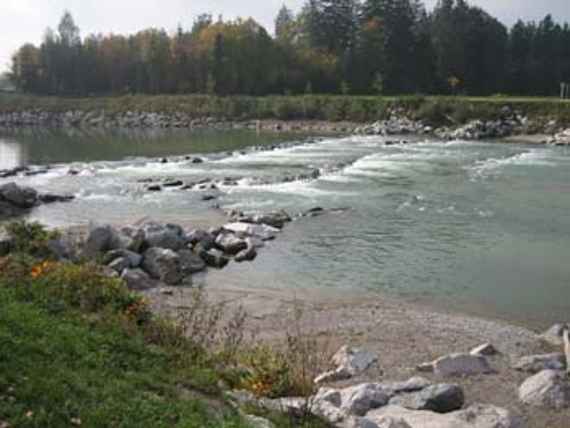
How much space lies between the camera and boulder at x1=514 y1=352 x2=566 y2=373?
39.9ft

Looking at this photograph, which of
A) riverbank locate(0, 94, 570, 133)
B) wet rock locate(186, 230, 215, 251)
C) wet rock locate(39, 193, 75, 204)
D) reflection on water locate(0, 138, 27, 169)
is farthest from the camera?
riverbank locate(0, 94, 570, 133)

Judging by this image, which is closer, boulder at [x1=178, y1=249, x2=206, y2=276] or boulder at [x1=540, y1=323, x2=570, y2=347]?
boulder at [x1=540, y1=323, x2=570, y2=347]

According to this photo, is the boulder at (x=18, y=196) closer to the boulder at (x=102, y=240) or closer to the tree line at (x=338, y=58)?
the boulder at (x=102, y=240)

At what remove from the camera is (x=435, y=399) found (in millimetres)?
10258

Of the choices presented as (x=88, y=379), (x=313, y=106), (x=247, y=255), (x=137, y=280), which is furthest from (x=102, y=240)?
(x=313, y=106)

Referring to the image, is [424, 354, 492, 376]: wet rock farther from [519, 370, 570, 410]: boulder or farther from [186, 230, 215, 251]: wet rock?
[186, 230, 215, 251]: wet rock

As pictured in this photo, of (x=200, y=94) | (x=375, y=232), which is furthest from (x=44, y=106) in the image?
(x=375, y=232)

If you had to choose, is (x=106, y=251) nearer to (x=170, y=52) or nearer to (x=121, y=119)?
(x=121, y=119)

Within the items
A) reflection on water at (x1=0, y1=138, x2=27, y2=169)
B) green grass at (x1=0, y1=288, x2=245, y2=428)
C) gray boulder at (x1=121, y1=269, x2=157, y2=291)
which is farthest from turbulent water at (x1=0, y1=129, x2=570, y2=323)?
green grass at (x1=0, y1=288, x2=245, y2=428)

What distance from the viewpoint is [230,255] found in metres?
21.0

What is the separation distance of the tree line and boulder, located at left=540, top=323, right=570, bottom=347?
86.0 meters

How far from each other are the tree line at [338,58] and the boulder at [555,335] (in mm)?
85992

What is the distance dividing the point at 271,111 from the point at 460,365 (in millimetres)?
79368

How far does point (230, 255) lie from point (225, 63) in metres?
88.9
